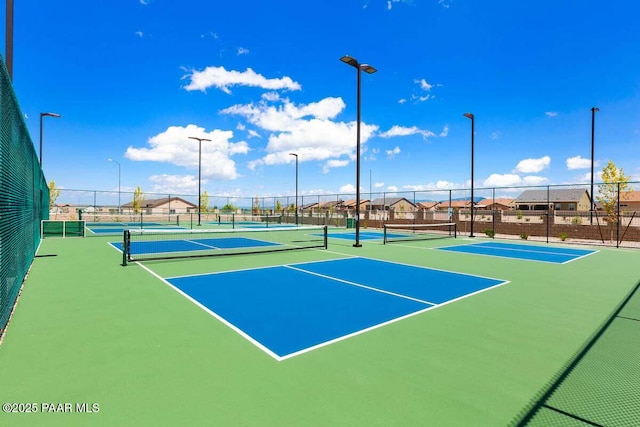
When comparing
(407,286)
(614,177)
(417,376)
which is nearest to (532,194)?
(614,177)

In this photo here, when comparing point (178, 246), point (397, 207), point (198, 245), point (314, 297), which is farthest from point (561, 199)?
point (314, 297)

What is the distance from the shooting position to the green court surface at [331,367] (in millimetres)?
2990

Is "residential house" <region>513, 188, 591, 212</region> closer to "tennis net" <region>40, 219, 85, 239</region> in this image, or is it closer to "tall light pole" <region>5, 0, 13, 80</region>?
"tennis net" <region>40, 219, 85, 239</region>

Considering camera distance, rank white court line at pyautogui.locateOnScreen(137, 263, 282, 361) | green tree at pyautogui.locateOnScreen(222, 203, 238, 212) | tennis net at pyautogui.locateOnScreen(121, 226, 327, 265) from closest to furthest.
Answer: white court line at pyautogui.locateOnScreen(137, 263, 282, 361), tennis net at pyautogui.locateOnScreen(121, 226, 327, 265), green tree at pyautogui.locateOnScreen(222, 203, 238, 212)

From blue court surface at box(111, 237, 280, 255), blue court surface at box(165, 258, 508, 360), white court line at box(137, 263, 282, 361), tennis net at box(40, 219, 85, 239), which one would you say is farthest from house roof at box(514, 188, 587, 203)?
white court line at box(137, 263, 282, 361)

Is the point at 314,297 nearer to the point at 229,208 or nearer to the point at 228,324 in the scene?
the point at 228,324

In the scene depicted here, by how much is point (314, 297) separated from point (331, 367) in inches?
116

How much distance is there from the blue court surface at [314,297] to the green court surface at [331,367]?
29 centimetres

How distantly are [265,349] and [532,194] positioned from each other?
74123mm

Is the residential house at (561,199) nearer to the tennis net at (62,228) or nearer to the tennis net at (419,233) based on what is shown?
the tennis net at (419,233)

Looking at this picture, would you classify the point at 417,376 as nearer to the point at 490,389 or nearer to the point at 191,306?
the point at 490,389

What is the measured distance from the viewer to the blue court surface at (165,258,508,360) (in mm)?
4875

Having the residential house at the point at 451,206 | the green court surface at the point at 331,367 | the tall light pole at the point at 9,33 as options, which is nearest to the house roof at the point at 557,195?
the residential house at the point at 451,206

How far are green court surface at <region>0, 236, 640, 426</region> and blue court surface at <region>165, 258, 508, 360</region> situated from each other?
0.96ft
